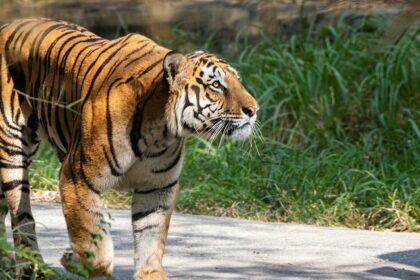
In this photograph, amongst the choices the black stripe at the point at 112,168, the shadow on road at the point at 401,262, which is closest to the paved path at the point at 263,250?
the shadow on road at the point at 401,262

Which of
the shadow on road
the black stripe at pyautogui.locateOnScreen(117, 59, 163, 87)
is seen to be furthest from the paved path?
the black stripe at pyautogui.locateOnScreen(117, 59, 163, 87)

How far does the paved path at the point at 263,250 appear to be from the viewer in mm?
4883

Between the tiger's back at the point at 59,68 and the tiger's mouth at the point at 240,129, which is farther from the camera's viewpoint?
the tiger's back at the point at 59,68

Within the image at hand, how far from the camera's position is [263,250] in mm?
5590

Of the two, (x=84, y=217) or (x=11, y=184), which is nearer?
(x=84, y=217)

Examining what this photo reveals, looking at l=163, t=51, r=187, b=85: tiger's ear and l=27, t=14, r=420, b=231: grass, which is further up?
l=163, t=51, r=187, b=85: tiger's ear

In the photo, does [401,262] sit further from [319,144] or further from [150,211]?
[319,144]

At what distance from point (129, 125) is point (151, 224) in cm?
54

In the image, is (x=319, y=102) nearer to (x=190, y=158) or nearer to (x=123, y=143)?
(x=190, y=158)

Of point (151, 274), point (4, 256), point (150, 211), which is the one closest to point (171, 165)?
point (150, 211)

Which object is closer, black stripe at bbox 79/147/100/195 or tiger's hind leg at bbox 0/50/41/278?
black stripe at bbox 79/147/100/195

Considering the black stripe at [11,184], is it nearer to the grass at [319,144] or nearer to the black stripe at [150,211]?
the black stripe at [150,211]

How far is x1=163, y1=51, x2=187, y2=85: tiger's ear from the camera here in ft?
13.0

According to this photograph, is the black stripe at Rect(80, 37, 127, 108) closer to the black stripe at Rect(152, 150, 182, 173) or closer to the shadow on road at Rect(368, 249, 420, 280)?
the black stripe at Rect(152, 150, 182, 173)
